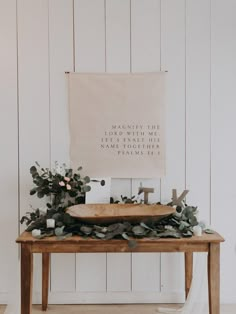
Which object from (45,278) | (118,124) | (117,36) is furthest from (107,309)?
(117,36)

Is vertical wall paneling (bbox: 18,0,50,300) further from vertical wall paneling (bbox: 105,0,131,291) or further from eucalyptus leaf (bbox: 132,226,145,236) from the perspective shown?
eucalyptus leaf (bbox: 132,226,145,236)

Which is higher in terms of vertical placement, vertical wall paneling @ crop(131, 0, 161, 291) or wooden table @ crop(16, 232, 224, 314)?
vertical wall paneling @ crop(131, 0, 161, 291)

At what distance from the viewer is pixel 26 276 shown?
2191mm

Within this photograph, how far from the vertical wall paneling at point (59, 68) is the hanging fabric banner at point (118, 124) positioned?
0.21 feet

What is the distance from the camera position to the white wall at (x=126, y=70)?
2.81 meters

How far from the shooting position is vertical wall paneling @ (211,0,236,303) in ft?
9.30

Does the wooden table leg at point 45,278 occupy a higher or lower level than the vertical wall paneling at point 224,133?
lower

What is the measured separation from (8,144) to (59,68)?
2.18ft

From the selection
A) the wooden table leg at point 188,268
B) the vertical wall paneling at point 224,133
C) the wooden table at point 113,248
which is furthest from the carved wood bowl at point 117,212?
the vertical wall paneling at point 224,133

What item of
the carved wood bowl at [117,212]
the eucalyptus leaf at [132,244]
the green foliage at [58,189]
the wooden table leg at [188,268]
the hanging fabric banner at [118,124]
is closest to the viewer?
the eucalyptus leaf at [132,244]

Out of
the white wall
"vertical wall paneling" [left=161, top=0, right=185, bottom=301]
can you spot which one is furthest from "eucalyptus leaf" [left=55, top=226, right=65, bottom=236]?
"vertical wall paneling" [left=161, top=0, right=185, bottom=301]

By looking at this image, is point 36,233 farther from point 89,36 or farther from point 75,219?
point 89,36

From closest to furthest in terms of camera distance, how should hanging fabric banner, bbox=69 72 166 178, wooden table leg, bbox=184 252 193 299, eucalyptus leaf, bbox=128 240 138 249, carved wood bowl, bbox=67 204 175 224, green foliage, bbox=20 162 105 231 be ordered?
1. eucalyptus leaf, bbox=128 240 138 249
2. carved wood bowl, bbox=67 204 175 224
3. green foliage, bbox=20 162 105 231
4. wooden table leg, bbox=184 252 193 299
5. hanging fabric banner, bbox=69 72 166 178

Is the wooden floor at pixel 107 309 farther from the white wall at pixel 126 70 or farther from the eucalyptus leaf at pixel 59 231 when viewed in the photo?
the eucalyptus leaf at pixel 59 231
